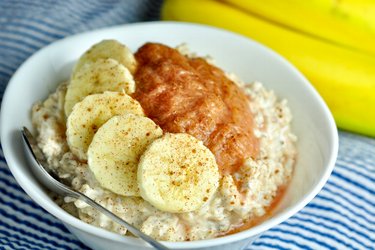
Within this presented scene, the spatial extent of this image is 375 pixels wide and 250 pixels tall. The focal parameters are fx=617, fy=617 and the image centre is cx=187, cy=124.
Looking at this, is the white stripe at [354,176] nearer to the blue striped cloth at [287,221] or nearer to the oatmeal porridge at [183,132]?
the blue striped cloth at [287,221]

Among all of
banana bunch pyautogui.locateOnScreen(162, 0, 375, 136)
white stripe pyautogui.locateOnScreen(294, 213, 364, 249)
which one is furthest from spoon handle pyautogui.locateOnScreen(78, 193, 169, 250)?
banana bunch pyautogui.locateOnScreen(162, 0, 375, 136)

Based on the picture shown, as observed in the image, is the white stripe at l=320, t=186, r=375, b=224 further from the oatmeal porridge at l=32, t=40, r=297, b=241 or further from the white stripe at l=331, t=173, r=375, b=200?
the oatmeal porridge at l=32, t=40, r=297, b=241

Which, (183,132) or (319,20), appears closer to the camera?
(183,132)

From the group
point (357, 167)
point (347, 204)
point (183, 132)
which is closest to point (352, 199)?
point (347, 204)

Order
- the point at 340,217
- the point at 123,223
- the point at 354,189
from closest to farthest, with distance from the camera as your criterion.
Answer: the point at 123,223 → the point at 340,217 → the point at 354,189

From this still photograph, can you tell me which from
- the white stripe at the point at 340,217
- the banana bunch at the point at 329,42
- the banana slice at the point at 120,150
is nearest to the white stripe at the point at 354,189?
the white stripe at the point at 340,217

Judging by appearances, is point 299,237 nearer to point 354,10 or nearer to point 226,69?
point 226,69

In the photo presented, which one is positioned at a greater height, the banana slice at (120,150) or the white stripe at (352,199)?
the banana slice at (120,150)
